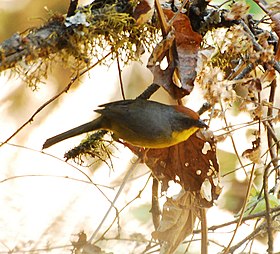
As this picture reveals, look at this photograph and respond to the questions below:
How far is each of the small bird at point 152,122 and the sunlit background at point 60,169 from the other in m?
0.72

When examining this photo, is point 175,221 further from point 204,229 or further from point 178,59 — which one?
point 178,59

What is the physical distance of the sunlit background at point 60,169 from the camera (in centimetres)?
178

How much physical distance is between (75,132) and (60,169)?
0.79m

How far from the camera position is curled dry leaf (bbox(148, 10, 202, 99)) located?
100 cm

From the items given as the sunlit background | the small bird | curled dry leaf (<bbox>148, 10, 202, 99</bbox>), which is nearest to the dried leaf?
curled dry leaf (<bbox>148, 10, 202, 99</bbox>)

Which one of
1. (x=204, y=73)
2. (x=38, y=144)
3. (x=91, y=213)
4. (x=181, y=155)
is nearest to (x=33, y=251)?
(x=91, y=213)

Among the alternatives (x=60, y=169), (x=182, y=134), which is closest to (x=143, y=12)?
(x=182, y=134)

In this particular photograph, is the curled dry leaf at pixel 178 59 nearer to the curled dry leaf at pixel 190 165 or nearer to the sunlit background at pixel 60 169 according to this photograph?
the curled dry leaf at pixel 190 165

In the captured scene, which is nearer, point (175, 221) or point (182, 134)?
point (182, 134)

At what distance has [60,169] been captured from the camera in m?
1.84

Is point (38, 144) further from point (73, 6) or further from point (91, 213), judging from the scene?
point (73, 6)

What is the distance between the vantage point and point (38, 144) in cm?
186

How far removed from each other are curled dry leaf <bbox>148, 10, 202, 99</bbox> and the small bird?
0.17 ft

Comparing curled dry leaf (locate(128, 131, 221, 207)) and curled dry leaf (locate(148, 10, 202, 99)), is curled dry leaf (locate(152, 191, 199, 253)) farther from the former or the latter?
curled dry leaf (locate(148, 10, 202, 99))
